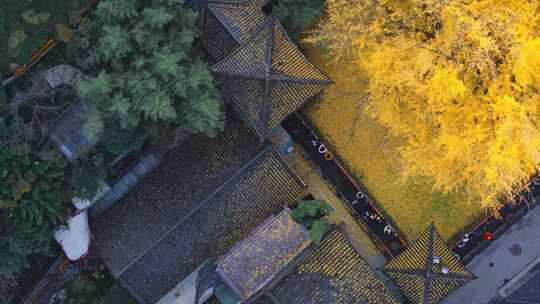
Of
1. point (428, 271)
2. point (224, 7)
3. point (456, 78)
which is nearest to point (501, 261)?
point (428, 271)

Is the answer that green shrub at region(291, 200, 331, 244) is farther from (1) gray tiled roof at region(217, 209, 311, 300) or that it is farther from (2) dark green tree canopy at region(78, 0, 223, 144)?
(2) dark green tree canopy at region(78, 0, 223, 144)

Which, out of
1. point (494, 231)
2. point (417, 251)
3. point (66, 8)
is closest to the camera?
point (66, 8)

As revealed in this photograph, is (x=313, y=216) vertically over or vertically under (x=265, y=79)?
under

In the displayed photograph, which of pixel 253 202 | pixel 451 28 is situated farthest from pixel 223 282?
pixel 451 28

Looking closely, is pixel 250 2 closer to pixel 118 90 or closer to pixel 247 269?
pixel 118 90

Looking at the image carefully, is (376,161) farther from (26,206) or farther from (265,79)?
(26,206)

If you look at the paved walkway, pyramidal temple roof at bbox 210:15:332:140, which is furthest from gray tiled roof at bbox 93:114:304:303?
the paved walkway
